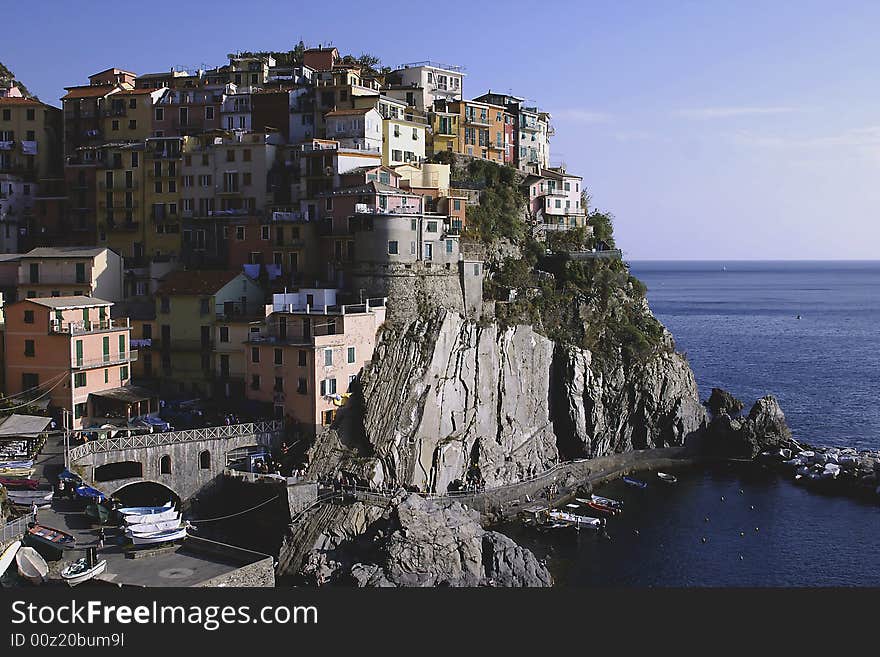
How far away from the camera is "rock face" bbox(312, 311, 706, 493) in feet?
199

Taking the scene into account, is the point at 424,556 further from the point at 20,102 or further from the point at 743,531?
the point at 20,102

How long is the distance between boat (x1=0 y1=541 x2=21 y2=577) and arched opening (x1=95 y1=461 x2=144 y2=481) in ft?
39.1

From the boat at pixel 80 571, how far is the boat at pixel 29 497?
23.7 ft

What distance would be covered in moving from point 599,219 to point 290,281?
133 feet

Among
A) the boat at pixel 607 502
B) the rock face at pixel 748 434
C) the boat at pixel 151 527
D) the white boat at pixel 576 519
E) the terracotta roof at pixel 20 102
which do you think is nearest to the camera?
the boat at pixel 151 527

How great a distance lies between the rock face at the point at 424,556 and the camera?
4728cm

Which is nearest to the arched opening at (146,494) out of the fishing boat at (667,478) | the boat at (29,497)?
the boat at (29,497)

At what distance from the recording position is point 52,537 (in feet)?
138

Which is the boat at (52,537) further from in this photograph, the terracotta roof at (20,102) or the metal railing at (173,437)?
the terracotta roof at (20,102)

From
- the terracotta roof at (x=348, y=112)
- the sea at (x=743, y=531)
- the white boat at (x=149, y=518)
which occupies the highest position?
the terracotta roof at (x=348, y=112)

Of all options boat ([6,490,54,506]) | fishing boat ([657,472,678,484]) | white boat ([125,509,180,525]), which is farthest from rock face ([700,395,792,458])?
boat ([6,490,54,506])

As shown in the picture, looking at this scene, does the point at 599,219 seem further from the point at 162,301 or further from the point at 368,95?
the point at 162,301

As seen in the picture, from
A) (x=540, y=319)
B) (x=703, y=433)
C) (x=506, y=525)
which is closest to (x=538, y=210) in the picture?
(x=540, y=319)

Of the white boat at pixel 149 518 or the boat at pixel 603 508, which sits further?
the boat at pixel 603 508
